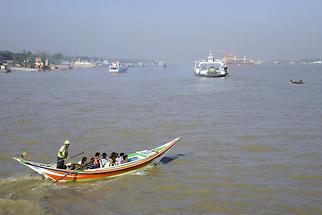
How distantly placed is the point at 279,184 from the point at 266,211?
2402 mm

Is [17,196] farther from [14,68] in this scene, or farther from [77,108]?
[14,68]

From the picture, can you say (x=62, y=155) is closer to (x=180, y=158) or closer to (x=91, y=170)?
(x=91, y=170)

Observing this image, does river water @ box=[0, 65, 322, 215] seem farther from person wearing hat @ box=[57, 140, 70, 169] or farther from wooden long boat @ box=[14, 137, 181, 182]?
person wearing hat @ box=[57, 140, 70, 169]

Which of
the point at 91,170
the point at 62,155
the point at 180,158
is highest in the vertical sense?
the point at 62,155

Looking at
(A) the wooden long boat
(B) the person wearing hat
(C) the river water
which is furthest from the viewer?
(B) the person wearing hat

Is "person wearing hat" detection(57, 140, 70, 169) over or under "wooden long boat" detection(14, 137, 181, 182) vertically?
over

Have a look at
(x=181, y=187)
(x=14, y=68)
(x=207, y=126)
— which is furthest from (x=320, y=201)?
(x=14, y=68)

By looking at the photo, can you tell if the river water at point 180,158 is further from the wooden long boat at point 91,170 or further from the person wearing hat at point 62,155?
the person wearing hat at point 62,155

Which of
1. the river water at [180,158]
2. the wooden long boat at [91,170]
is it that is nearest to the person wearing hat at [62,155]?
the wooden long boat at [91,170]

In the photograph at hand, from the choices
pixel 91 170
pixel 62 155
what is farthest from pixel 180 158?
pixel 62 155

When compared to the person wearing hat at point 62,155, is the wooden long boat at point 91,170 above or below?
below

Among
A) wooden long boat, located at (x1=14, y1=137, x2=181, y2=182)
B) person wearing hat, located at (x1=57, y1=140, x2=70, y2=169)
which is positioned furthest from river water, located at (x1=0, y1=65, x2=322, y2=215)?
person wearing hat, located at (x1=57, y1=140, x2=70, y2=169)

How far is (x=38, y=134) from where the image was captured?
21.4 meters

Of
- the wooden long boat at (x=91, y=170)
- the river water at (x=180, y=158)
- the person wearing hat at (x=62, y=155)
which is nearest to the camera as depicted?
the river water at (x=180, y=158)
